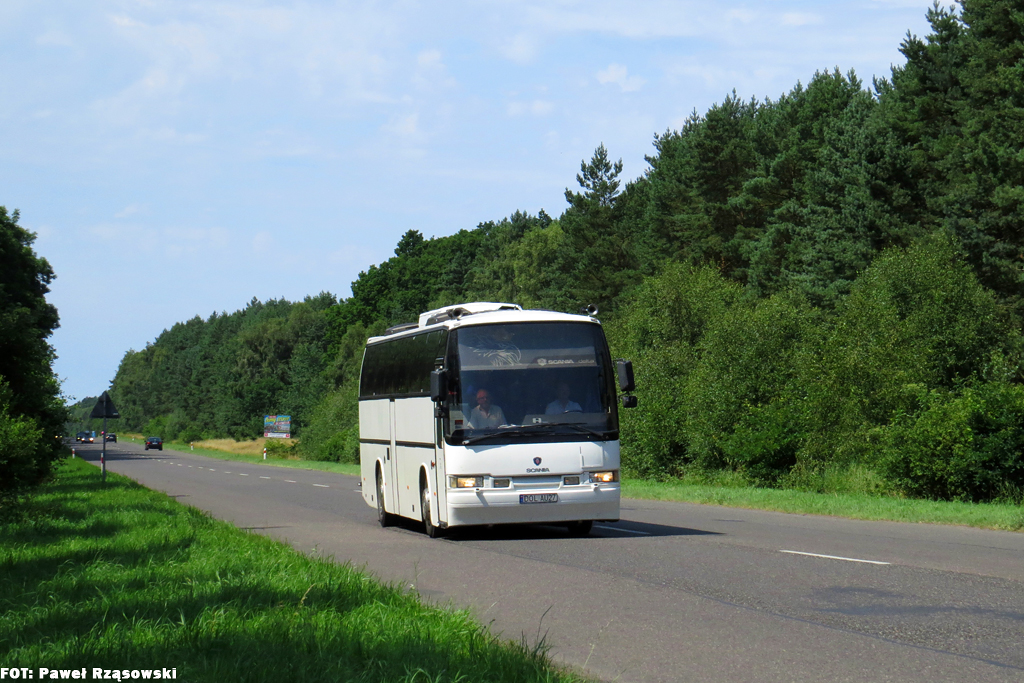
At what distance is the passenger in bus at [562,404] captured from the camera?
659 inches

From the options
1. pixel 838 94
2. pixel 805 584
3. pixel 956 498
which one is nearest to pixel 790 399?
pixel 956 498

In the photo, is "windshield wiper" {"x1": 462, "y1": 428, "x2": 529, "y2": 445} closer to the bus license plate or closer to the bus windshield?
the bus windshield

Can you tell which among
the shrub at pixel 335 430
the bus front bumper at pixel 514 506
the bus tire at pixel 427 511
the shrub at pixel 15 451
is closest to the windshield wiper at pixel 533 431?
the bus front bumper at pixel 514 506

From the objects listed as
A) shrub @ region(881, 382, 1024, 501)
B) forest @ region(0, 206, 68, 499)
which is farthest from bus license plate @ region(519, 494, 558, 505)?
shrub @ region(881, 382, 1024, 501)

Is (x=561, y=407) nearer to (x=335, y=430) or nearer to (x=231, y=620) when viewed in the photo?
(x=231, y=620)

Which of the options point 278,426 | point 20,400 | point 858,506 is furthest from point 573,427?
point 278,426

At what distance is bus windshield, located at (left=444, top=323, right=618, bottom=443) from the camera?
54.5 ft

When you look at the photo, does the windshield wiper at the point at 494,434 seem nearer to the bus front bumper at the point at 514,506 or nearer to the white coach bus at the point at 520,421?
the white coach bus at the point at 520,421

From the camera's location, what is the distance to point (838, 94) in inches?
2259

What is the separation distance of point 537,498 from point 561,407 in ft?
4.47

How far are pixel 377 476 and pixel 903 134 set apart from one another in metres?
31.7

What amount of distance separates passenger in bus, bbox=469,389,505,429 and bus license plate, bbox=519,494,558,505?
1085 millimetres

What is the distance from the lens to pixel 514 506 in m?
16.4

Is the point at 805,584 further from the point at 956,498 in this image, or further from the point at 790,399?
the point at 790,399
